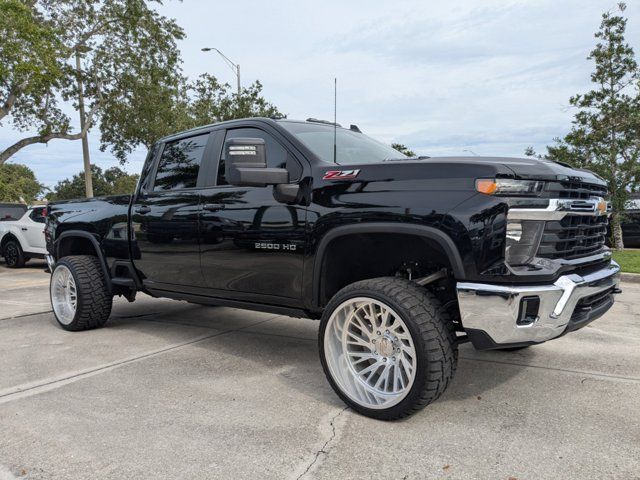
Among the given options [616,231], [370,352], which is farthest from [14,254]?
[616,231]

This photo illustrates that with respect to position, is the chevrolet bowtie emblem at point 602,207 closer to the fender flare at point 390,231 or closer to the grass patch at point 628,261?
the fender flare at point 390,231

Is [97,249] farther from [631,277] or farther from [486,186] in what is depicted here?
[631,277]

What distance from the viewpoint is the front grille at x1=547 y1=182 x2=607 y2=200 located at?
2916 mm

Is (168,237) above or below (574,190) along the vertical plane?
below

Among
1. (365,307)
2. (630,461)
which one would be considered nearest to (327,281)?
(365,307)

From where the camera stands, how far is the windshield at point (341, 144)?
12.6ft

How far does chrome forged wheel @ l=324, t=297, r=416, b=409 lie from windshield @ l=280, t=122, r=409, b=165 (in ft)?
3.74

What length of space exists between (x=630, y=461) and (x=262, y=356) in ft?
9.14

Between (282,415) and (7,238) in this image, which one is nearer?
(282,415)

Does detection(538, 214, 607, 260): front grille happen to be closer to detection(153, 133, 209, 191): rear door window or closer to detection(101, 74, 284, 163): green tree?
detection(153, 133, 209, 191): rear door window

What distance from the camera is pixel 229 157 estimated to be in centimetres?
335

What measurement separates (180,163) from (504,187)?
10.1 feet

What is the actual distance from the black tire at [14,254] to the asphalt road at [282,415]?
30.1 feet

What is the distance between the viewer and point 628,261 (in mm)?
10258
